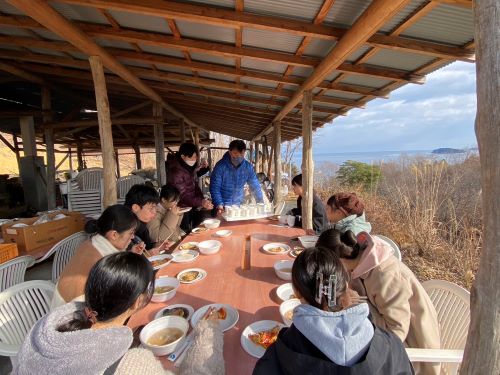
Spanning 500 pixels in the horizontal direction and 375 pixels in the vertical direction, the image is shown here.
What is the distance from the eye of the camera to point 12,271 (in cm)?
228

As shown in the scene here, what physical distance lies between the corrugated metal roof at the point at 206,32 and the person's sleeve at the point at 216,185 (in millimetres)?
1727

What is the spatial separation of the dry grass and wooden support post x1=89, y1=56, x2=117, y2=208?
17.7ft

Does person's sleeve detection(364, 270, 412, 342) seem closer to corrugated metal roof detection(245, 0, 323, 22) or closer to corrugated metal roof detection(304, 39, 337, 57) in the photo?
corrugated metal roof detection(245, 0, 323, 22)

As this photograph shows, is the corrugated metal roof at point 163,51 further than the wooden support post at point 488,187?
Yes

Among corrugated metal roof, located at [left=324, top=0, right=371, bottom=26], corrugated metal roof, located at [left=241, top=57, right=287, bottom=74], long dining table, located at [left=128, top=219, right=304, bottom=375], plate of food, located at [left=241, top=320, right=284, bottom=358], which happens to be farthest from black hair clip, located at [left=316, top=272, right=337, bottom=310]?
corrugated metal roof, located at [left=241, top=57, right=287, bottom=74]

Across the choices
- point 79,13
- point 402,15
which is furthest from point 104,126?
point 402,15

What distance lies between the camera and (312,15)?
2.39 m

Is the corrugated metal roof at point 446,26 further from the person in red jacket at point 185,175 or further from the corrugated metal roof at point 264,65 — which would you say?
the person in red jacket at point 185,175

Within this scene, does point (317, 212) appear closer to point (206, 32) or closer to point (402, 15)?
point (402, 15)

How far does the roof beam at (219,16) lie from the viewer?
2.39 m

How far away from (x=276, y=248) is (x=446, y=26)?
96.7 inches

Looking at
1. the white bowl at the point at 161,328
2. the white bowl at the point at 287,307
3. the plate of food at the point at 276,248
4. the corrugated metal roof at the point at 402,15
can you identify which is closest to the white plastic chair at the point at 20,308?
the white bowl at the point at 161,328

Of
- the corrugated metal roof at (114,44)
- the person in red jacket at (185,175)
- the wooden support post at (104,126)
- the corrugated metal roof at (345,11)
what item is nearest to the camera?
the corrugated metal roof at (345,11)

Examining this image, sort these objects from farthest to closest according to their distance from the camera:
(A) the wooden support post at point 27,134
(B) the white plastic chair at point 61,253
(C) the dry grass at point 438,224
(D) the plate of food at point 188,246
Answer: (A) the wooden support post at point 27,134
(C) the dry grass at point 438,224
(B) the white plastic chair at point 61,253
(D) the plate of food at point 188,246
